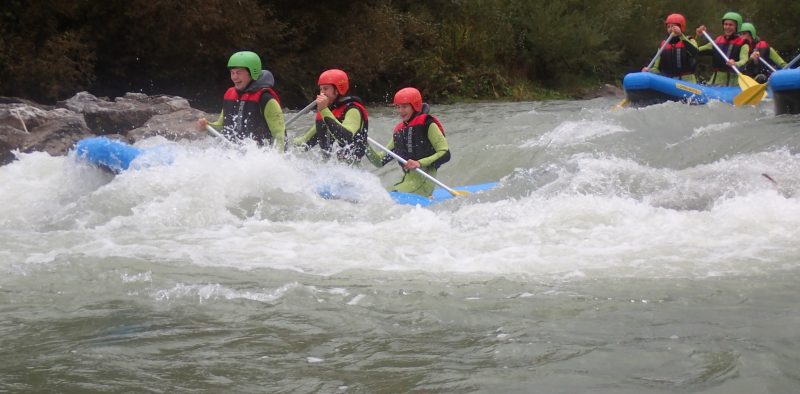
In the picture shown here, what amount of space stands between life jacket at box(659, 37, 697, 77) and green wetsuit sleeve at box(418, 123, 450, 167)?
22.9 ft

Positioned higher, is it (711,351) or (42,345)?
(42,345)

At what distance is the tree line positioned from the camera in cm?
1550

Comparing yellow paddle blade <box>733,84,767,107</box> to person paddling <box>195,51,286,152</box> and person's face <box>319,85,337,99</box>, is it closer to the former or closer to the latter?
person's face <box>319,85,337,99</box>

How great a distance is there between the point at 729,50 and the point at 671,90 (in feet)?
4.98

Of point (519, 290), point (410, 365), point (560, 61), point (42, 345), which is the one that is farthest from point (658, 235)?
point (560, 61)

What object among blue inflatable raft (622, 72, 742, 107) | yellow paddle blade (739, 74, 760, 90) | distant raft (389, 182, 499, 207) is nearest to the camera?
distant raft (389, 182, 499, 207)

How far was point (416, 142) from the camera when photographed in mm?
7898

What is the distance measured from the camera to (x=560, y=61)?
25.2m

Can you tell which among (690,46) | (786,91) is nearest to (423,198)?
(786,91)

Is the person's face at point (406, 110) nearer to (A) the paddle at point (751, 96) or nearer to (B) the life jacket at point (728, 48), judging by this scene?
(A) the paddle at point (751, 96)

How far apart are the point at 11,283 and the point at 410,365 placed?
2421 millimetres

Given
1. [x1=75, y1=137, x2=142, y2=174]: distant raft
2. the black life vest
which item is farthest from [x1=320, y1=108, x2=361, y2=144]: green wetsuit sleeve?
[x1=75, y1=137, x2=142, y2=174]: distant raft

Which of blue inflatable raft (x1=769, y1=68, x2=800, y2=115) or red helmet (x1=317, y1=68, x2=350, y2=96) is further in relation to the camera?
blue inflatable raft (x1=769, y1=68, x2=800, y2=115)

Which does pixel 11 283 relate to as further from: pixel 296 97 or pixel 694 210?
pixel 296 97
